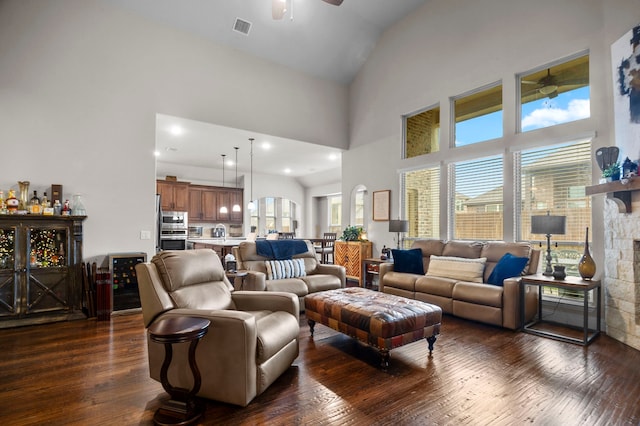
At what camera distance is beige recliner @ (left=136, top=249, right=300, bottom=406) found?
7.00ft

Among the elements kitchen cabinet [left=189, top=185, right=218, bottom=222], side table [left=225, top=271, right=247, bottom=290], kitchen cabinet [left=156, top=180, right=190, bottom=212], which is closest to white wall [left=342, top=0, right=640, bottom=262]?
side table [left=225, top=271, right=247, bottom=290]

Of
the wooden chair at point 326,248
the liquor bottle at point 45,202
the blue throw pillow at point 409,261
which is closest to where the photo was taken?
the liquor bottle at point 45,202

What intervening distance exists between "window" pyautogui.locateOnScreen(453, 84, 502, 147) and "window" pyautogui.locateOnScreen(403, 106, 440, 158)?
1.21 feet

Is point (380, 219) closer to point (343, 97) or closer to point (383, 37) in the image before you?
point (343, 97)

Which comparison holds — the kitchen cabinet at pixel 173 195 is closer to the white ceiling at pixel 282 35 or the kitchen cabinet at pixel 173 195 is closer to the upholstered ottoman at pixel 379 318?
the white ceiling at pixel 282 35

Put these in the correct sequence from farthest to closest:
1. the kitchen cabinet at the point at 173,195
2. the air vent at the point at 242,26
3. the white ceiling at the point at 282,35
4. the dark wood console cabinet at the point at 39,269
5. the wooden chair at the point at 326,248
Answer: the kitchen cabinet at the point at 173,195 → the wooden chair at the point at 326,248 → the air vent at the point at 242,26 → the white ceiling at the point at 282,35 → the dark wood console cabinet at the point at 39,269

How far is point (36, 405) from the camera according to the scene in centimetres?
220

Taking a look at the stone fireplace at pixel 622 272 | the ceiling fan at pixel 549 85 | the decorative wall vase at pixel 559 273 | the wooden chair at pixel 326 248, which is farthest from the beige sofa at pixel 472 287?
the wooden chair at pixel 326 248

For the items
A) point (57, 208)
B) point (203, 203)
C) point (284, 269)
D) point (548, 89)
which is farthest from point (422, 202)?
point (203, 203)

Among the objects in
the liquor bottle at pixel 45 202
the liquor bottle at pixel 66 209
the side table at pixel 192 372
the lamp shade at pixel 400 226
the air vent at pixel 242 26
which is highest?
the air vent at pixel 242 26

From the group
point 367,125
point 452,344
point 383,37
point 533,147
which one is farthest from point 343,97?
point 452,344

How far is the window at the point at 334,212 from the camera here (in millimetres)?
11398

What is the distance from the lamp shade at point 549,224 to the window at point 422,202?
199 cm

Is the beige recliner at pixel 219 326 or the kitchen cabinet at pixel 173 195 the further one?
the kitchen cabinet at pixel 173 195
